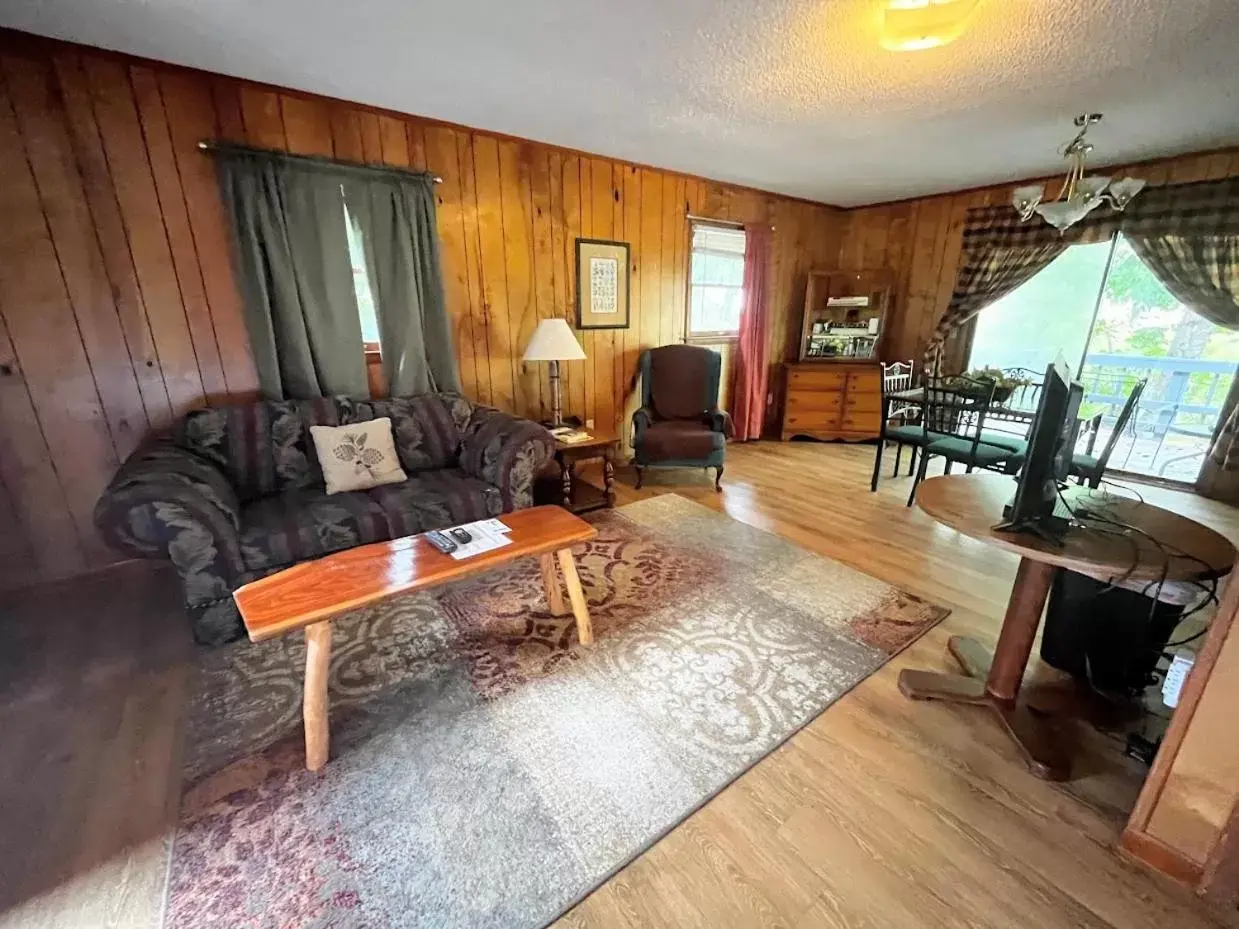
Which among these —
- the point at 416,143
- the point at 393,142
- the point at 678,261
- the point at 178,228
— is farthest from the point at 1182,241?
the point at 178,228

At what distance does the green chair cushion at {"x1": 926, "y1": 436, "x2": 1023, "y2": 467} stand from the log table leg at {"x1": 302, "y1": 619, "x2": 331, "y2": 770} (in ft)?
11.4

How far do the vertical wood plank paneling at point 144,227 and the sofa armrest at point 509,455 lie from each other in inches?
54.4

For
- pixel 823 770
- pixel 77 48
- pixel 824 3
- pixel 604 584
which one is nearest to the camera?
pixel 823 770

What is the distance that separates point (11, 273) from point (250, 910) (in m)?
2.69

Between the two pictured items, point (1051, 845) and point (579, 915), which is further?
point (1051, 845)

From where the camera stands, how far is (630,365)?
4.24 meters

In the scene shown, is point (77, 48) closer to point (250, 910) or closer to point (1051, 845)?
point (250, 910)

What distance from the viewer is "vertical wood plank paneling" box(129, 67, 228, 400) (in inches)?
89.2

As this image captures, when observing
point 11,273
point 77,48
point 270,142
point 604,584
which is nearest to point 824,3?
point 604,584

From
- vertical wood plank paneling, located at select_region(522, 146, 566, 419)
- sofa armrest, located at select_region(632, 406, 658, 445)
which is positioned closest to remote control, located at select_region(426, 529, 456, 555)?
vertical wood plank paneling, located at select_region(522, 146, 566, 419)

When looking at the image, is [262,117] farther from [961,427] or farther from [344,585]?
[961,427]

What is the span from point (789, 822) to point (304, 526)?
207 centimetres

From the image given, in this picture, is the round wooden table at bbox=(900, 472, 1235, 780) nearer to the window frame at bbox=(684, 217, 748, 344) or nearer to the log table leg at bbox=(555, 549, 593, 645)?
the log table leg at bbox=(555, 549, 593, 645)

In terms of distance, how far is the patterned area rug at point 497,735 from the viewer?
120 centimetres
